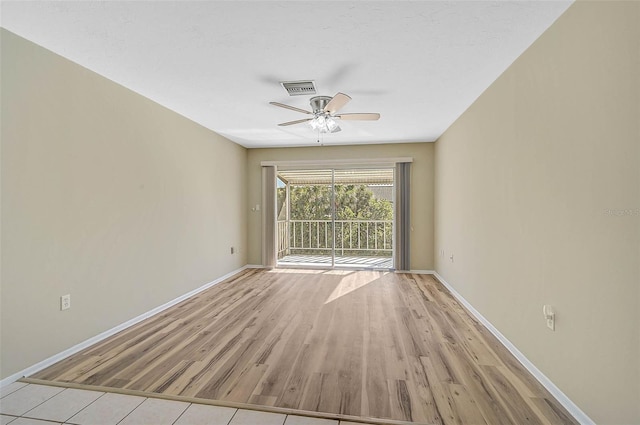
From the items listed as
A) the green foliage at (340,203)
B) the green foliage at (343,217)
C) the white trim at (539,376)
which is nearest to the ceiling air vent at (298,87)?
the white trim at (539,376)

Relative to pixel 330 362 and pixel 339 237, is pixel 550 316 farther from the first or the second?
pixel 339 237

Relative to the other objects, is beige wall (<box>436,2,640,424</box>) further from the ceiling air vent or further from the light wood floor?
the ceiling air vent

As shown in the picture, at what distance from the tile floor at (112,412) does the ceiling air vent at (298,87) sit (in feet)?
8.33

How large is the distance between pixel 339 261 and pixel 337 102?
162 inches

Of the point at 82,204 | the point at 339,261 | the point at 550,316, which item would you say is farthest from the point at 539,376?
the point at 339,261

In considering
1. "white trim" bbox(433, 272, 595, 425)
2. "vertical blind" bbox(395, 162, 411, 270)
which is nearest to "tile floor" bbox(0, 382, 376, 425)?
"white trim" bbox(433, 272, 595, 425)

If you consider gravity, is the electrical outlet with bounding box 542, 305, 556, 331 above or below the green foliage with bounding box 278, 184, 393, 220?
below

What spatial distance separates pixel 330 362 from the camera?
206cm

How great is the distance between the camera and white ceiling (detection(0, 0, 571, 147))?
163 centimetres

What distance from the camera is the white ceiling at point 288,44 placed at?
1.63m

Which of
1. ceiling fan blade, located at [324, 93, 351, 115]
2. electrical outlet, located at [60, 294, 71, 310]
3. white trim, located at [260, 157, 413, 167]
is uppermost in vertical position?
ceiling fan blade, located at [324, 93, 351, 115]

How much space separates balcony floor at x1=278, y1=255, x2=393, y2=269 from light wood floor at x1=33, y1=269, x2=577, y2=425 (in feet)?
6.75

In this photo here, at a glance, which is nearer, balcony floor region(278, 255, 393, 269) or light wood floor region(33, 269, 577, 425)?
light wood floor region(33, 269, 577, 425)

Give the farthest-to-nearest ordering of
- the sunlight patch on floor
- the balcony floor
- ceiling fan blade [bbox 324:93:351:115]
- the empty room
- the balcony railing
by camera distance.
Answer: the balcony railing < the balcony floor < the sunlight patch on floor < ceiling fan blade [bbox 324:93:351:115] < the empty room
